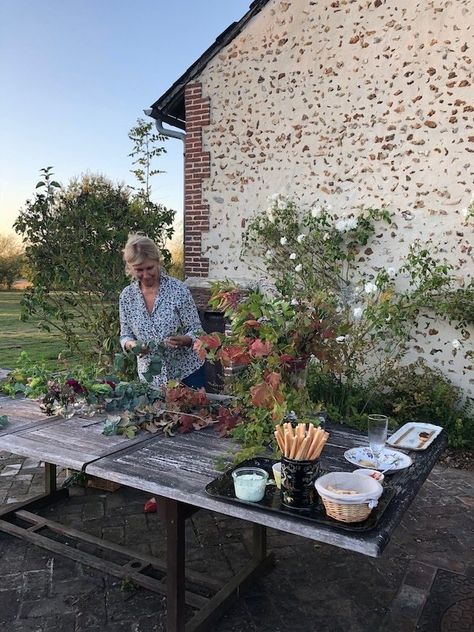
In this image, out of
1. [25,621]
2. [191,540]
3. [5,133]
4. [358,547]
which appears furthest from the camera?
[5,133]

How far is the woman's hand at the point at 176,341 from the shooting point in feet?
10.7

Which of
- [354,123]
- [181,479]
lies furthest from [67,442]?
[354,123]

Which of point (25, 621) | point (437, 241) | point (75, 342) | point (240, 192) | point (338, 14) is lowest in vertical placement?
point (25, 621)

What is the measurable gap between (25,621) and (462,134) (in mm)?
5330

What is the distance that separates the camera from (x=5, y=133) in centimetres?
854

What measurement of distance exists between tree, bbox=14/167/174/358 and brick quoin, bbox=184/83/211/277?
48 centimetres

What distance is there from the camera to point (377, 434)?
2127 mm

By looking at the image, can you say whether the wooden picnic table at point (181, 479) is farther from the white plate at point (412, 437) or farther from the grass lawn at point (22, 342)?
the grass lawn at point (22, 342)

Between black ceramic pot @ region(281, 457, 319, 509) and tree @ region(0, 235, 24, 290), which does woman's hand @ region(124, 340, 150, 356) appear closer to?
black ceramic pot @ region(281, 457, 319, 509)

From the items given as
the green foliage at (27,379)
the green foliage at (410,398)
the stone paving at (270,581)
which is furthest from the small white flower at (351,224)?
the green foliage at (27,379)

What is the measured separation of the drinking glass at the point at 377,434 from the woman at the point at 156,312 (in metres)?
1.50

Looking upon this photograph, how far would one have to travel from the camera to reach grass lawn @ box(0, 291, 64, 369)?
382 inches

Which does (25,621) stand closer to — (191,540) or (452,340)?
(191,540)

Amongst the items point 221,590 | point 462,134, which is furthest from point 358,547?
point 462,134
